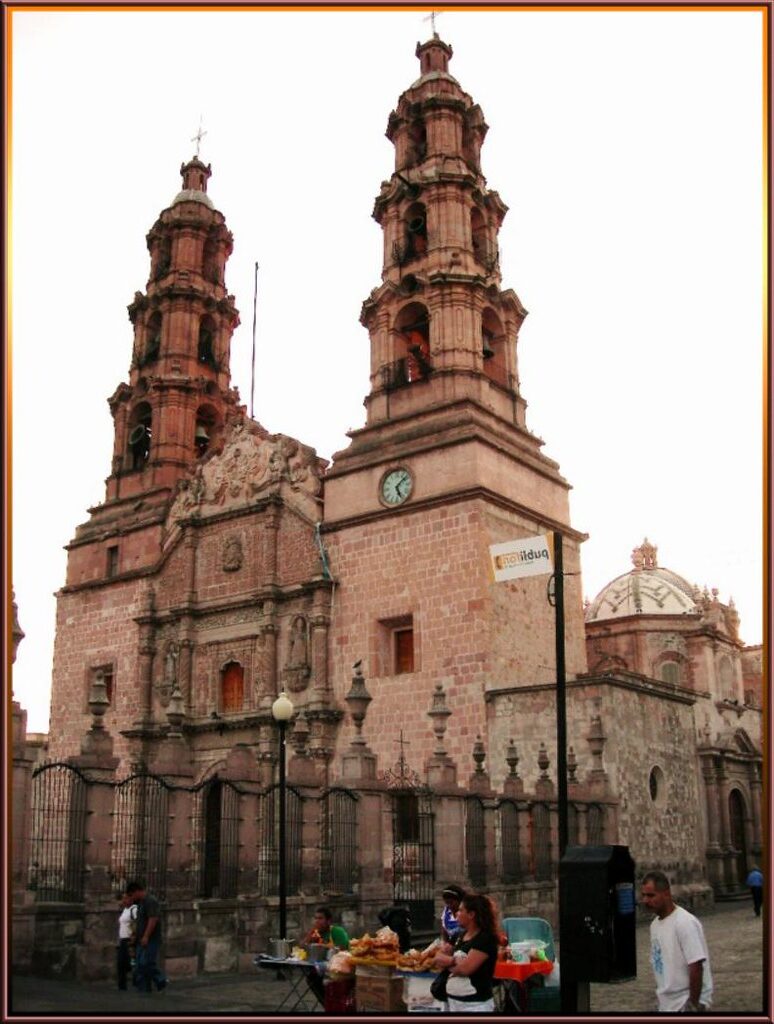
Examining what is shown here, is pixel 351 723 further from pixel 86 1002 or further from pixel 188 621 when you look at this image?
pixel 86 1002

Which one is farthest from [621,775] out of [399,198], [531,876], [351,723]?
[399,198]

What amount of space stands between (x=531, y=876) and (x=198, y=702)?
12814 mm

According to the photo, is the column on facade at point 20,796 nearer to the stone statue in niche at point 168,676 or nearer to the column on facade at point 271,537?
the column on facade at point 271,537

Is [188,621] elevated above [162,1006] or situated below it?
above

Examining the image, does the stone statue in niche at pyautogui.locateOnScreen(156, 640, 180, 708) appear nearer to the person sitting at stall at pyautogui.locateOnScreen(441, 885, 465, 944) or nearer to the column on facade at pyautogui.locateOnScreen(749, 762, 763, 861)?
the column on facade at pyautogui.locateOnScreen(749, 762, 763, 861)

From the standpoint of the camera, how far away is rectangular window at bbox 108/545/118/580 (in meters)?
36.4

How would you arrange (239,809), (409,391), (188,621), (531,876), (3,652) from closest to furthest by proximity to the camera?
(3,652) → (239,809) → (531,876) → (409,391) → (188,621)

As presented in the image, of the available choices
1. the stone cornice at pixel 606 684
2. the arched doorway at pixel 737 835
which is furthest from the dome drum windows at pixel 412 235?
the arched doorway at pixel 737 835

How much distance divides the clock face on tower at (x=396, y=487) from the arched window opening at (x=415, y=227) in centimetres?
801

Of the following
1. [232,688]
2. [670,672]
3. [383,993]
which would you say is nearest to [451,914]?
[383,993]

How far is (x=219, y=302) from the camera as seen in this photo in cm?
4000

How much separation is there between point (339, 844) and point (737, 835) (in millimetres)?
19144

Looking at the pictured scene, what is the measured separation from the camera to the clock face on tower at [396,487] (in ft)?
94.8

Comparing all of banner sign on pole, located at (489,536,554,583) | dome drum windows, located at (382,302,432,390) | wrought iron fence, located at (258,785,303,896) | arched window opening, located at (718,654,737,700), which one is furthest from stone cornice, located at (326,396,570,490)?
arched window opening, located at (718,654,737,700)
